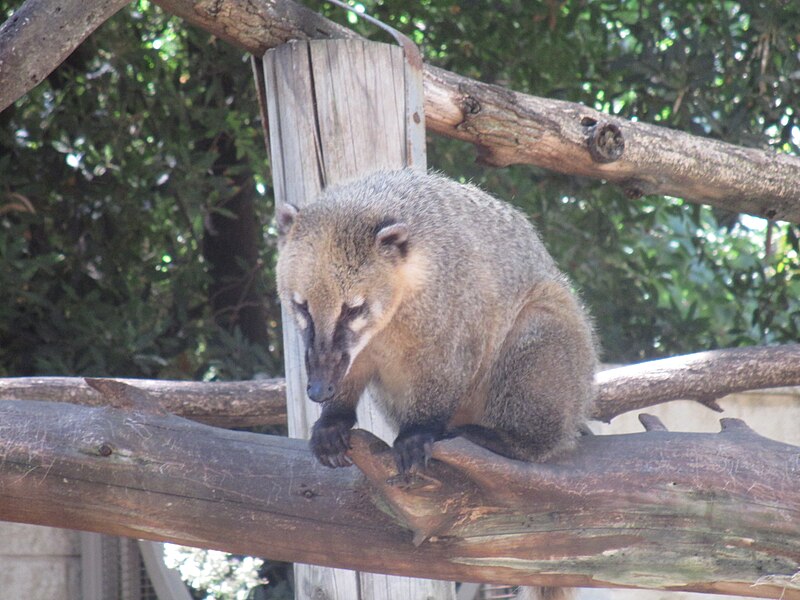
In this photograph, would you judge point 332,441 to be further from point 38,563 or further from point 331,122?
point 38,563

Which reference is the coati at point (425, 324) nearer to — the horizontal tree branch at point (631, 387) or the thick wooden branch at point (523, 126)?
the thick wooden branch at point (523, 126)

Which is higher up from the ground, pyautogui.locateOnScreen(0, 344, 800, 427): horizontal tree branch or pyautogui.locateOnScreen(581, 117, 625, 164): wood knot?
pyautogui.locateOnScreen(581, 117, 625, 164): wood knot

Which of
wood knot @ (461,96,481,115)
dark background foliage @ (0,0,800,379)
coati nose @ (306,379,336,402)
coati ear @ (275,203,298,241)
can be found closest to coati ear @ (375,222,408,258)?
coati ear @ (275,203,298,241)

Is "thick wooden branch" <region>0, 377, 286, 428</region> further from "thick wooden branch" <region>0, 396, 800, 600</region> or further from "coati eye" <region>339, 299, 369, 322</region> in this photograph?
"coati eye" <region>339, 299, 369, 322</region>

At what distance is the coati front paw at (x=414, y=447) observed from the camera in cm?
307

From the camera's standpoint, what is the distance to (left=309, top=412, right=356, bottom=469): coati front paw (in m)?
3.22

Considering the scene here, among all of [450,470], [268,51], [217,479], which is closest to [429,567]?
[450,470]

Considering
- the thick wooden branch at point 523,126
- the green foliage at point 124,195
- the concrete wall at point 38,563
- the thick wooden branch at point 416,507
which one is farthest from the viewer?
the green foliage at point 124,195

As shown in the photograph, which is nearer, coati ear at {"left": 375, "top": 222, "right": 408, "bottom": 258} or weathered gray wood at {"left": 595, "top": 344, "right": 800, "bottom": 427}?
coati ear at {"left": 375, "top": 222, "right": 408, "bottom": 258}

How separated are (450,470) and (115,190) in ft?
14.2

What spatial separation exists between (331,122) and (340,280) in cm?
75

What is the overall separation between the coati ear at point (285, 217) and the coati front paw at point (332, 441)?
66 cm

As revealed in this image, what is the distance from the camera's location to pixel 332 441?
128 inches

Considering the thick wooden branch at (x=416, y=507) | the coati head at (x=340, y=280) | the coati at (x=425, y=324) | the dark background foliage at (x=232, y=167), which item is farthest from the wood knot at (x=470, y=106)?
the dark background foliage at (x=232, y=167)
